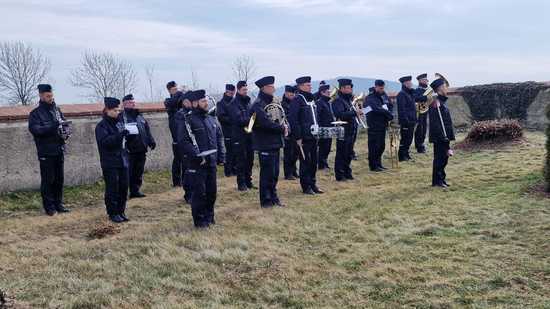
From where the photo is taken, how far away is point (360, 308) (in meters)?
5.13

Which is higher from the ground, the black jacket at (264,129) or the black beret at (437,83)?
the black beret at (437,83)

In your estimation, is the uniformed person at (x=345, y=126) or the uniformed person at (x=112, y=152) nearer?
the uniformed person at (x=112, y=152)

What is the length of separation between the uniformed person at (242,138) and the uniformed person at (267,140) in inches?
69.7

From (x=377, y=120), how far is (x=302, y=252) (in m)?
6.81

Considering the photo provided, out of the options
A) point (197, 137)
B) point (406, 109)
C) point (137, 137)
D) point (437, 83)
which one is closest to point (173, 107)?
point (137, 137)

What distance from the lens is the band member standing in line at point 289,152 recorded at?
11.8m

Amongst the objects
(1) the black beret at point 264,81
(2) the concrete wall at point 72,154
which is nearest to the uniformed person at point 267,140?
(1) the black beret at point 264,81

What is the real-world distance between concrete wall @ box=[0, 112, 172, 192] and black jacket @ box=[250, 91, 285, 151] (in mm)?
4395

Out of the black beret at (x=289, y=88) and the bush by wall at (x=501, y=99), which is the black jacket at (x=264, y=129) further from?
the bush by wall at (x=501, y=99)

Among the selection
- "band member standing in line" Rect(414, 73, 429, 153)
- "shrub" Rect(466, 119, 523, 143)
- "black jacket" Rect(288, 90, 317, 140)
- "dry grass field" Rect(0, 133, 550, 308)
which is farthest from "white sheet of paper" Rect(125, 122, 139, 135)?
"shrub" Rect(466, 119, 523, 143)

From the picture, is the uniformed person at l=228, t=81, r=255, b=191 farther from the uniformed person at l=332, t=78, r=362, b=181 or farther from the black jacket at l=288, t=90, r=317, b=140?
the uniformed person at l=332, t=78, r=362, b=181

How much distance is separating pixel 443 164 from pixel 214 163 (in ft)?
15.7

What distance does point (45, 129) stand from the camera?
9.14m

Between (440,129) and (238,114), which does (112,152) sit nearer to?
(238,114)
